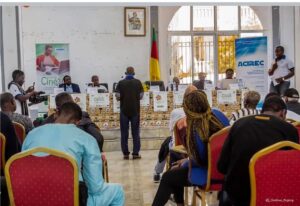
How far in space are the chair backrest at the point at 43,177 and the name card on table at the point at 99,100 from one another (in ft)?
17.7

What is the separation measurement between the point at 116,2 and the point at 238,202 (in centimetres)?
138

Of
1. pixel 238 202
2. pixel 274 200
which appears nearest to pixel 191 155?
pixel 238 202

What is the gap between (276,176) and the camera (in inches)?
101

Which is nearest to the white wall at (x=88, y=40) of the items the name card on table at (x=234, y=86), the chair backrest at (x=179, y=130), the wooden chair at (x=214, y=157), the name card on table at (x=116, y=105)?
the name card on table at (x=234, y=86)

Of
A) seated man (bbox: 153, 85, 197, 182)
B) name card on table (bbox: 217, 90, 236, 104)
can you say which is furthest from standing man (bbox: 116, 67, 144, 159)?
seated man (bbox: 153, 85, 197, 182)

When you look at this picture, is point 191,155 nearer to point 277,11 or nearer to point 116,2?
point 116,2

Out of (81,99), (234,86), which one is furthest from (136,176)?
(234,86)

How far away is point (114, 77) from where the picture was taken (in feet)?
37.9

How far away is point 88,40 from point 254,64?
399cm

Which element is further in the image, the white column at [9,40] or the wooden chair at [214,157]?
the white column at [9,40]

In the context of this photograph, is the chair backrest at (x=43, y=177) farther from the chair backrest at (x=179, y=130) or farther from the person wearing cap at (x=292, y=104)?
the person wearing cap at (x=292, y=104)

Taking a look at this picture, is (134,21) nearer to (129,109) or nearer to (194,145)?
(129,109)

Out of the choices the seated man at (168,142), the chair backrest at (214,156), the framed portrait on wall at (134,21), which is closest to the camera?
the chair backrest at (214,156)

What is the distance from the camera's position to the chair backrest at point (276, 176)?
8.28 ft
